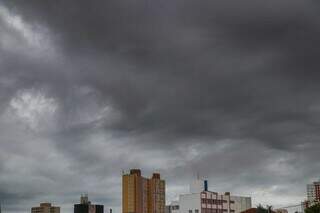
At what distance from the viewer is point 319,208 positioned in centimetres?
11356

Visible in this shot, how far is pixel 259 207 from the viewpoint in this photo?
161m

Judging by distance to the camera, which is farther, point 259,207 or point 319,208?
point 259,207

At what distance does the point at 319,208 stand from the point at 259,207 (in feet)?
158
